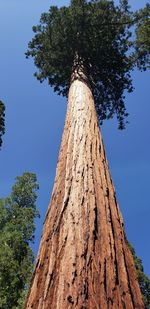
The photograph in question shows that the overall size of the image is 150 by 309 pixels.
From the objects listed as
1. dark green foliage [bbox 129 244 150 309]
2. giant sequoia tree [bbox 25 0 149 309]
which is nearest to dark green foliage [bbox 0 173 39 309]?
dark green foliage [bbox 129 244 150 309]

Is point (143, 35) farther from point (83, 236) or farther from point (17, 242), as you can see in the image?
point (83, 236)

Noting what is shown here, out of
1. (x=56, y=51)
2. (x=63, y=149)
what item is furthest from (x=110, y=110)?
(x=63, y=149)

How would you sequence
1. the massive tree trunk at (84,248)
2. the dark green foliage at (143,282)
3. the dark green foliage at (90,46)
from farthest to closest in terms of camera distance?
the dark green foliage at (143,282)
the dark green foliage at (90,46)
the massive tree trunk at (84,248)

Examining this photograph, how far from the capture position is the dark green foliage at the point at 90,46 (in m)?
13.5

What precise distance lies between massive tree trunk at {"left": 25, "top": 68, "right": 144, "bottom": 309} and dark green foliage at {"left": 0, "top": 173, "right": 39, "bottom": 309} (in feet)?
33.8

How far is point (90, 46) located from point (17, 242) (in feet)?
31.6

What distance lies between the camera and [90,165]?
4.45 meters

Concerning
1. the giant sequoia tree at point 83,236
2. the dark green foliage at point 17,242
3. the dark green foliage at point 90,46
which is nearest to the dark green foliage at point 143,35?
the dark green foliage at point 90,46

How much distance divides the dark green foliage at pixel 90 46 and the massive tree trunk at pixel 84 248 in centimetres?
910

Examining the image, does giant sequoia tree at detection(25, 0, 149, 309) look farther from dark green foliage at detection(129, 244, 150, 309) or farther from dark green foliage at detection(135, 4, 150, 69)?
dark green foliage at detection(129, 244, 150, 309)

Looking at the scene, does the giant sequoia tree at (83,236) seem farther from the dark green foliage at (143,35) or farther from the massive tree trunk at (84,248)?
the dark green foliage at (143,35)

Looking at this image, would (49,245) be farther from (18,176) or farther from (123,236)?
(18,176)

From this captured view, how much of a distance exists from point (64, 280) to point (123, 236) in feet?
3.42

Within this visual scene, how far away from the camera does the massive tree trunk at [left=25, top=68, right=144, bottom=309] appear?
2.62 m
